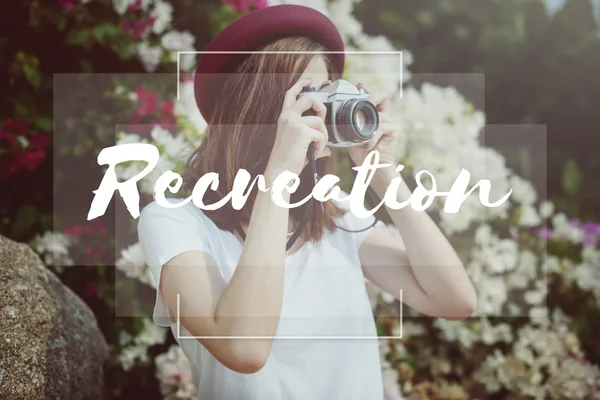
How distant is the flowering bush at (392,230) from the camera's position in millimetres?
1500

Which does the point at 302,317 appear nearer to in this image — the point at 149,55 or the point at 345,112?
the point at 345,112

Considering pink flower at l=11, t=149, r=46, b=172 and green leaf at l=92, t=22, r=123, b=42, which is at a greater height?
green leaf at l=92, t=22, r=123, b=42

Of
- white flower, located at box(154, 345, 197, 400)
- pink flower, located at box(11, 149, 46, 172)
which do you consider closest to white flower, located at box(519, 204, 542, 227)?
white flower, located at box(154, 345, 197, 400)

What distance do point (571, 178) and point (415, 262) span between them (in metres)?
0.64

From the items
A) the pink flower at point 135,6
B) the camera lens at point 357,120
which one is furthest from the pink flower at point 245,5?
the camera lens at point 357,120

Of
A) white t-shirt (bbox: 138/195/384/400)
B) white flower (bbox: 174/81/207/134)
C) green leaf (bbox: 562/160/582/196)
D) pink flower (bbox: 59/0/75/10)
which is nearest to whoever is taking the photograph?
white t-shirt (bbox: 138/195/384/400)

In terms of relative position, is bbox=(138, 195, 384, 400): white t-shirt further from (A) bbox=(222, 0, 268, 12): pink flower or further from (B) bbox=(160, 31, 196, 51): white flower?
(A) bbox=(222, 0, 268, 12): pink flower

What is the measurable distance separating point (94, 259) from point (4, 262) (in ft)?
0.87

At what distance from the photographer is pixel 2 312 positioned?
1.25 meters

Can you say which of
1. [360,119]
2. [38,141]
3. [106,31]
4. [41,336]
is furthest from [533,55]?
[41,336]

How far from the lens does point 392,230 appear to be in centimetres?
142

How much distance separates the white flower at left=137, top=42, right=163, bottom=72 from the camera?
158 centimetres

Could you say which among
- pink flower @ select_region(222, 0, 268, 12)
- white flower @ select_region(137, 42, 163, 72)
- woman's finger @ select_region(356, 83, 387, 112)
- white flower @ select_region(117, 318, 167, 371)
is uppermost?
pink flower @ select_region(222, 0, 268, 12)

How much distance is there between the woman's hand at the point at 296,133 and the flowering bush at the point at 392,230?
9.5 inches
